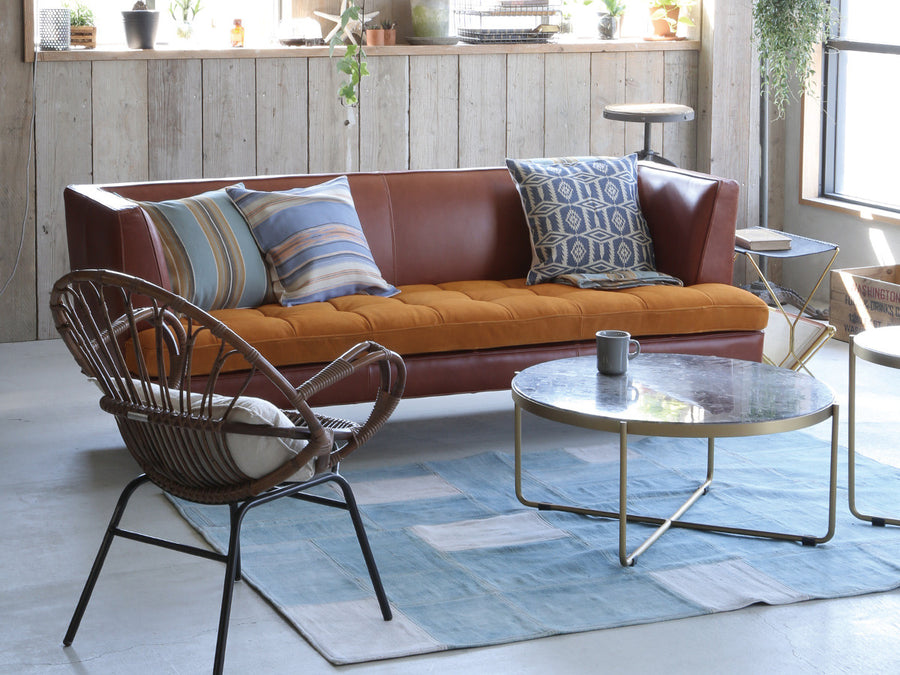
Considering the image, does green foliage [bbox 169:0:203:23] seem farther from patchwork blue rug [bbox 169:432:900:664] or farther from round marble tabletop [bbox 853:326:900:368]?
round marble tabletop [bbox 853:326:900:368]

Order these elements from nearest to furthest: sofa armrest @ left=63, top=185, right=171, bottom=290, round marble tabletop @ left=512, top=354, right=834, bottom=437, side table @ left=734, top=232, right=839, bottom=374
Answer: round marble tabletop @ left=512, top=354, right=834, bottom=437 < sofa armrest @ left=63, top=185, right=171, bottom=290 < side table @ left=734, top=232, right=839, bottom=374

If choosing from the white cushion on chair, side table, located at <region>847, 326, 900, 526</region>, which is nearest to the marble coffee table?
side table, located at <region>847, 326, 900, 526</region>

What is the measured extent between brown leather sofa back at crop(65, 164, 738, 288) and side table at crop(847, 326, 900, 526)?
1079 mm

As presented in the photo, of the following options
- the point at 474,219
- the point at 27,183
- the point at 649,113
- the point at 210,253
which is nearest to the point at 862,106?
the point at 649,113

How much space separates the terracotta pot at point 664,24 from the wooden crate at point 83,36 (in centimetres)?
273

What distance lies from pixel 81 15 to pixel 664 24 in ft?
9.22

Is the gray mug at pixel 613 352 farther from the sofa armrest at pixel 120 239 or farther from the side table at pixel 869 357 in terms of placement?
the sofa armrest at pixel 120 239

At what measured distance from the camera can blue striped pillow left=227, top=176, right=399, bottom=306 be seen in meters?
4.12

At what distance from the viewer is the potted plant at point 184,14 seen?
5.68 m

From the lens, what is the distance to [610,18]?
6.30 meters

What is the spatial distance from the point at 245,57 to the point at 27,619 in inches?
132

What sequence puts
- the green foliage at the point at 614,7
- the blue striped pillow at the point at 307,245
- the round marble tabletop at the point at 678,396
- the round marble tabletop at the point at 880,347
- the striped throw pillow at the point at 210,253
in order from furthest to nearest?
the green foliage at the point at 614,7
the blue striped pillow at the point at 307,245
the striped throw pillow at the point at 210,253
the round marble tabletop at the point at 880,347
the round marble tabletop at the point at 678,396

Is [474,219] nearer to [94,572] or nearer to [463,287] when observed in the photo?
[463,287]

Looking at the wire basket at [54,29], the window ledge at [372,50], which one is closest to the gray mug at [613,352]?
the window ledge at [372,50]
